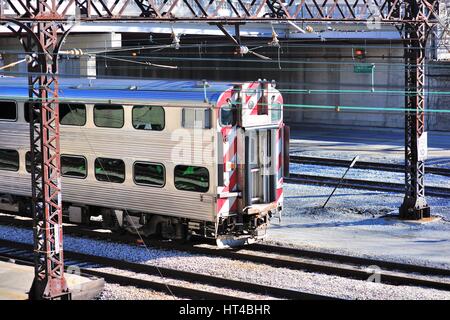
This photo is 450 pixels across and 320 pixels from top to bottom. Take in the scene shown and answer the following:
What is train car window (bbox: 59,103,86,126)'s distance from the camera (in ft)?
59.0

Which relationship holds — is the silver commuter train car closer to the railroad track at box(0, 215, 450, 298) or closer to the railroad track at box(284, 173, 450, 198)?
the railroad track at box(0, 215, 450, 298)

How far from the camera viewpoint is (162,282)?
14906 millimetres

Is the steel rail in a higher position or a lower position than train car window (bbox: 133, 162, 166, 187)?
lower

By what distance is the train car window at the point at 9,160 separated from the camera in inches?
763

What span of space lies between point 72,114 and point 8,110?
2038 mm

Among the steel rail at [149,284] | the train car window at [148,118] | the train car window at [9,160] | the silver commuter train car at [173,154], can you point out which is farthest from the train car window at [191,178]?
the train car window at [9,160]

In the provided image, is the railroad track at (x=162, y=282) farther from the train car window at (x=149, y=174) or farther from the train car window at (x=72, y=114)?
the train car window at (x=72, y=114)

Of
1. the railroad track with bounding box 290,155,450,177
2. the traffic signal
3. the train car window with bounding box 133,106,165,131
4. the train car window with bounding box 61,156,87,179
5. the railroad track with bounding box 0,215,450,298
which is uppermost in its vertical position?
the traffic signal

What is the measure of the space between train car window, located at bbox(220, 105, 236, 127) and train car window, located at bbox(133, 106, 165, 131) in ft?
4.38

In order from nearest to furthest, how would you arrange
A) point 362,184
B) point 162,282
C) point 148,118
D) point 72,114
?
point 162,282, point 148,118, point 72,114, point 362,184

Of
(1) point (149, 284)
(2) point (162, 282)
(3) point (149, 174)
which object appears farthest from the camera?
(3) point (149, 174)

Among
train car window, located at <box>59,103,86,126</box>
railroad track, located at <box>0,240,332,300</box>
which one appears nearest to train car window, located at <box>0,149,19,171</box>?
train car window, located at <box>59,103,86,126</box>

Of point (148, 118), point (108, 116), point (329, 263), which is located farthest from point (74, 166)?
point (329, 263)

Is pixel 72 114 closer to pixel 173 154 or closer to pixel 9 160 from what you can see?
pixel 9 160
